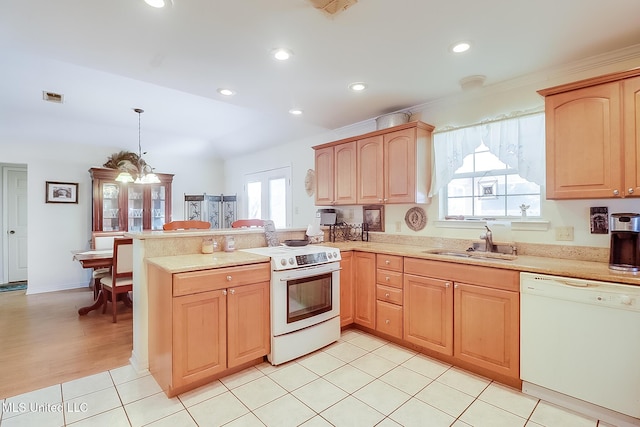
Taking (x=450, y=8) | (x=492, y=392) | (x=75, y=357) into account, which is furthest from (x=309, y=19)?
(x=75, y=357)

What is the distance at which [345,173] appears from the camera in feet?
11.9

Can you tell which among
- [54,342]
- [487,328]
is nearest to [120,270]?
Result: [54,342]

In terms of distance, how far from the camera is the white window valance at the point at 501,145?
2490 mm

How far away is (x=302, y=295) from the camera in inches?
103

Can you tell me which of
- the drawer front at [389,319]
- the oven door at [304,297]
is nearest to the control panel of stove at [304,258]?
the oven door at [304,297]

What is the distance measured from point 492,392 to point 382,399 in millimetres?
785

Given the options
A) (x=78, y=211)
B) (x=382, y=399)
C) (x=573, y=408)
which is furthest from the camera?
(x=78, y=211)

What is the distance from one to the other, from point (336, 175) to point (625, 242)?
257 centimetres

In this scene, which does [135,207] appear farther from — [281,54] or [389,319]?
[389,319]

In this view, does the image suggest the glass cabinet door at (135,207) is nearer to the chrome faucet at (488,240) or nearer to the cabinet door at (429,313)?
the cabinet door at (429,313)

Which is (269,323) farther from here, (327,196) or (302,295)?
(327,196)

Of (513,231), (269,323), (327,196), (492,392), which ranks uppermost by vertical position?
(327,196)

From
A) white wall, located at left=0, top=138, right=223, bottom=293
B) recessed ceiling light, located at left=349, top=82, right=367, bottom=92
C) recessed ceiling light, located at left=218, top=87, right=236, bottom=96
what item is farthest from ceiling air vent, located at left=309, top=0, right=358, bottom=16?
white wall, located at left=0, top=138, right=223, bottom=293

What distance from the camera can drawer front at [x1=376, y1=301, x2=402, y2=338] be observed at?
9.12 feet
